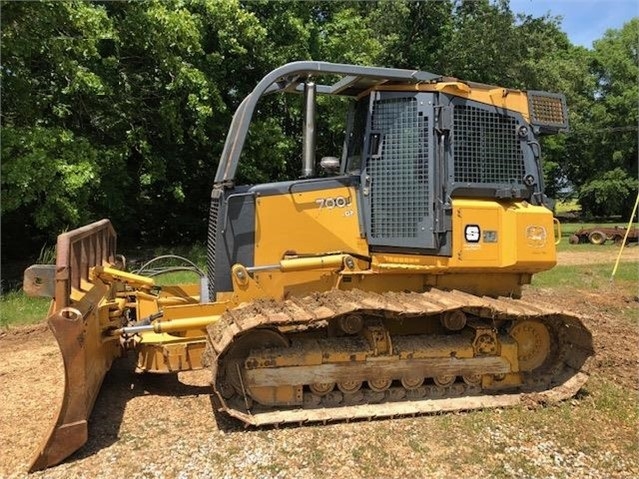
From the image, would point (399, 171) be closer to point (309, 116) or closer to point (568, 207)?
point (309, 116)

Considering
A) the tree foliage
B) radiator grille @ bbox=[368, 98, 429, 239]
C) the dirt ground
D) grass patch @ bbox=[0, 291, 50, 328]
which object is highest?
the tree foliage

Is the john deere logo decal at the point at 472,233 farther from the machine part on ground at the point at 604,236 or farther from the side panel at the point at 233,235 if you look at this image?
the machine part on ground at the point at 604,236

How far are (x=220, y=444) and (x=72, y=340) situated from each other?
1.31 meters

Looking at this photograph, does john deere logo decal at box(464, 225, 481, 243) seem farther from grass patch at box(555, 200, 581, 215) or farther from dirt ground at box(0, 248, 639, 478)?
grass patch at box(555, 200, 581, 215)

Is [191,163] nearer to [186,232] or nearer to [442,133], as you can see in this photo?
[186,232]

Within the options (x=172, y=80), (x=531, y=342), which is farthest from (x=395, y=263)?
(x=172, y=80)

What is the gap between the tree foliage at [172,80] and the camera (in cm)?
1178

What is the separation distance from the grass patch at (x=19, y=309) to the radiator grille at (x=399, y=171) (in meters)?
6.34

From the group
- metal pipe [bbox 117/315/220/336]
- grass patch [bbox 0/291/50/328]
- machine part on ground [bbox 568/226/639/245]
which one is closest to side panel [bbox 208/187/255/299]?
metal pipe [bbox 117/315/220/336]

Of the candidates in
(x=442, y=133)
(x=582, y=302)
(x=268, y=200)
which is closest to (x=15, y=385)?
(x=268, y=200)

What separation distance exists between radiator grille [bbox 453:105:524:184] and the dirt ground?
211 cm

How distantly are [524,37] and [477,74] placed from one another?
2.37m

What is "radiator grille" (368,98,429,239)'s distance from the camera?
211 inches

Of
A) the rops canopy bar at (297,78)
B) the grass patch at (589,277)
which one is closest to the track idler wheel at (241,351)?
the rops canopy bar at (297,78)
